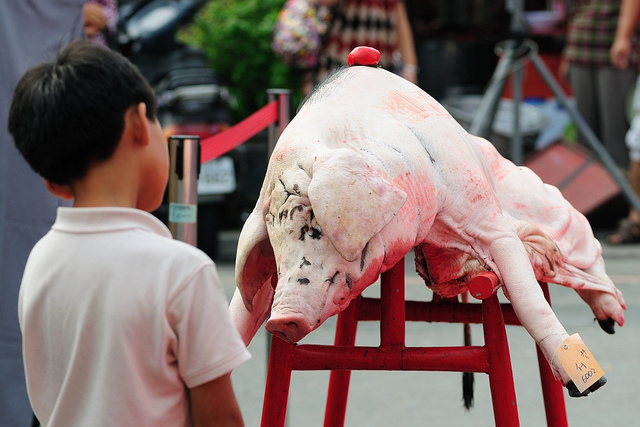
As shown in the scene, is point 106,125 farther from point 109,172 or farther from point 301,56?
point 301,56

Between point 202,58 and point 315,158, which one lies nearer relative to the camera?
point 315,158

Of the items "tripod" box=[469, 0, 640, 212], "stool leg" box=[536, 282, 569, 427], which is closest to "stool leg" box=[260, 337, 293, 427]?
"stool leg" box=[536, 282, 569, 427]

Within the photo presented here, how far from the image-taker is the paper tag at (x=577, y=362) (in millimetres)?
1768

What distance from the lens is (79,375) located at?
1.33 meters

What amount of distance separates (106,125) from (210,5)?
6609 millimetres

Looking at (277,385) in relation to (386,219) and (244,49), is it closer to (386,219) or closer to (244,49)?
(386,219)

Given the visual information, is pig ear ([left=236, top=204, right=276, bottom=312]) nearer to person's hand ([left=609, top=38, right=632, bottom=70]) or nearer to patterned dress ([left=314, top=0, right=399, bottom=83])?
patterned dress ([left=314, top=0, right=399, bottom=83])

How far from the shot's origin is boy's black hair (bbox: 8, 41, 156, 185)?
4.37 feet

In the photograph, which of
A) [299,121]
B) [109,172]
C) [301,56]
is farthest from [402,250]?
[301,56]

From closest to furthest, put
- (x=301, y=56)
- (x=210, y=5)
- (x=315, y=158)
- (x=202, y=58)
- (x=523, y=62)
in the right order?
(x=315, y=158), (x=301, y=56), (x=523, y=62), (x=202, y=58), (x=210, y=5)

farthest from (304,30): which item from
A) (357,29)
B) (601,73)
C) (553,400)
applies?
(601,73)

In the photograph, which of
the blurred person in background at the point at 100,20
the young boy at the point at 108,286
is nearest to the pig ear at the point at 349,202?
the young boy at the point at 108,286

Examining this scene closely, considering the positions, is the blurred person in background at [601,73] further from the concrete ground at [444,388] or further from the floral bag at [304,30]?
the floral bag at [304,30]

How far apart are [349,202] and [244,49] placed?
5.82 metres
